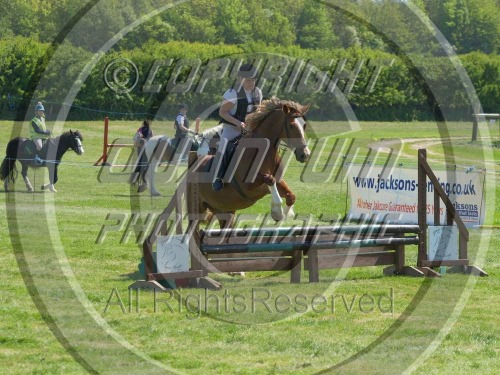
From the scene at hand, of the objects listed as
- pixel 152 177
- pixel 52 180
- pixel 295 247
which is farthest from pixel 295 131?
pixel 52 180

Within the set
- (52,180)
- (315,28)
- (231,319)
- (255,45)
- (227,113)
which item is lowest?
(52,180)

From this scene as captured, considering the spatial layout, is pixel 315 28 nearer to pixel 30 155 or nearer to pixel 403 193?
pixel 30 155

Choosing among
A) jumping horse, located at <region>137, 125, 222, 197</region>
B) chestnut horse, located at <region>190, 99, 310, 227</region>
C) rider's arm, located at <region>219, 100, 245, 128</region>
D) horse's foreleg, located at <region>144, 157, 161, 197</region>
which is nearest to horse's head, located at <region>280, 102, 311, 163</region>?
chestnut horse, located at <region>190, 99, 310, 227</region>

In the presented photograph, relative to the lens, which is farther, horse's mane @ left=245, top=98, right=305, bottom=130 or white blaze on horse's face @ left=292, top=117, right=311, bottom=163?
horse's mane @ left=245, top=98, right=305, bottom=130

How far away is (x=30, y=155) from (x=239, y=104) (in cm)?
1472

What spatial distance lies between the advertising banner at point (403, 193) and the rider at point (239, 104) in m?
6.12

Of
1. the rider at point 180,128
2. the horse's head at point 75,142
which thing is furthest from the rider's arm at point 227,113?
the horse's head at point 75,142

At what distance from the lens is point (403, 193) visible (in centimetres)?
2002

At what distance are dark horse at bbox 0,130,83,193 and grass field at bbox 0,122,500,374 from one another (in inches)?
351

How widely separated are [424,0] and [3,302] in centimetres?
11295

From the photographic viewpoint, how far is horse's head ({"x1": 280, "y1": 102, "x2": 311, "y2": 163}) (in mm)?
12695

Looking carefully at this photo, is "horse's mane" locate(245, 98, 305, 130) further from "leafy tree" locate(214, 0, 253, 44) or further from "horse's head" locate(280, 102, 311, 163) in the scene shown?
"leafy tree" locate(214, 0, 253, 44)

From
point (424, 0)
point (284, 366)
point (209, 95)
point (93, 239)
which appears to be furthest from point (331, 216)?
point (424, 0)

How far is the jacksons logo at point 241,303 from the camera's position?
10.6m
